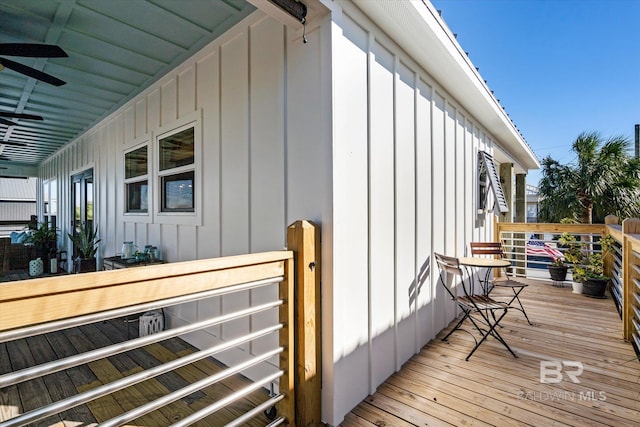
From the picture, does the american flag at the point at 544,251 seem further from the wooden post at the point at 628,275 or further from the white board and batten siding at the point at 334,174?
the white board and batten siding at the point at 334,174

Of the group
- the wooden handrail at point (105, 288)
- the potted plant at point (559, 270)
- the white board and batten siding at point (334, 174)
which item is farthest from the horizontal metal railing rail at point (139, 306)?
the potted plant at point (559, 270)

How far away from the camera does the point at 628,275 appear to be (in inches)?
114

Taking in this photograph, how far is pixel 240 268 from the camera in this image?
1459mm

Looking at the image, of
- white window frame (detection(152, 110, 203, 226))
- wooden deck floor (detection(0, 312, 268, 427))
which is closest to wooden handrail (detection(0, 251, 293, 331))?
wooden deck floor (detection(0, 312, 268, 427))

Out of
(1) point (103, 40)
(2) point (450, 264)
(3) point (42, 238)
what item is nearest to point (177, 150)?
(1) point (103, 40)

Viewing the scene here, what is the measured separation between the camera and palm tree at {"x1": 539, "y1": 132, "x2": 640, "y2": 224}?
6.17 m

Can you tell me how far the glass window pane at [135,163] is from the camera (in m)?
3.81

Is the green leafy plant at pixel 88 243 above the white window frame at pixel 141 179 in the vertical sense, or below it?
below

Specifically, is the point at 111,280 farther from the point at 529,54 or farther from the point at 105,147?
the point at 529,54

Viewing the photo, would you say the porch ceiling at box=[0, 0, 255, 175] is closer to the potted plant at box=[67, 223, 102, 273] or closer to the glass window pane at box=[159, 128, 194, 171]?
the glass window pane at box=[159, 128, 194, 171]

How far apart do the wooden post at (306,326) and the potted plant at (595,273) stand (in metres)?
4.77

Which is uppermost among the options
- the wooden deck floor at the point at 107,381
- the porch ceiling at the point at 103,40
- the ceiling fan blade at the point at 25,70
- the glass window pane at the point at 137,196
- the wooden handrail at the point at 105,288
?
the porch ceiling at the point at 103,40

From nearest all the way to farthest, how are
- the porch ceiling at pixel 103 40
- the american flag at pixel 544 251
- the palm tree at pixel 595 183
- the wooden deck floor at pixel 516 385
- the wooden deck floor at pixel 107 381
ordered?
the wooden deck floor at pixel 516 385, the wooden deck floor at pixel 107 381, the porch ceiling at pixel 103 40, the american flag at pixel 544 251, the palm tree at pixel 595 183

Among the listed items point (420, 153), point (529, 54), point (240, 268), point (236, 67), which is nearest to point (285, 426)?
point (240, 268)
